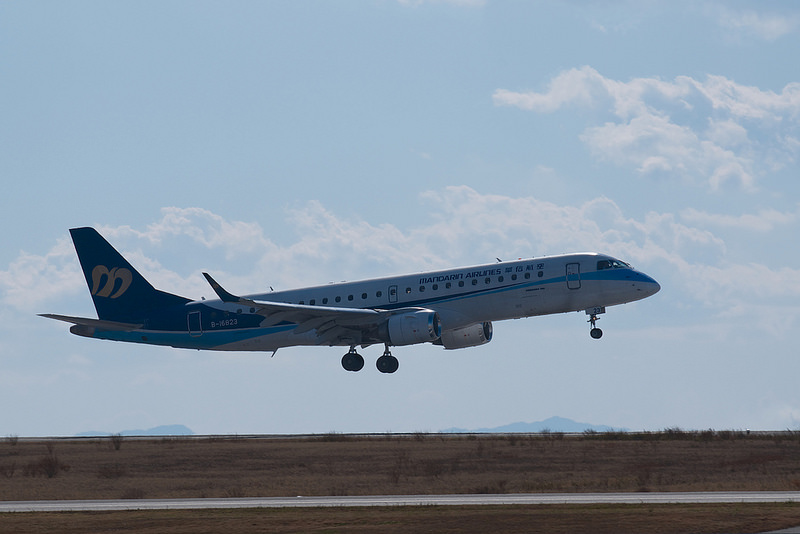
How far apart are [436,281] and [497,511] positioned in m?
27.9

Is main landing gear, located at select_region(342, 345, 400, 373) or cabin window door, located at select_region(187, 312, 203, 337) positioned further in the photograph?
cabin window door, located at select_region(187, 312, 203, 337)

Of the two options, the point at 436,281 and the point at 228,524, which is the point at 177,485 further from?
the point at 436,281

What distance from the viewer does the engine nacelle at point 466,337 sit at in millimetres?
60500

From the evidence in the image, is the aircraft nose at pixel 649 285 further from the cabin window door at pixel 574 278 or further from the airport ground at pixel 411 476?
the airport ground at pixel 411 476

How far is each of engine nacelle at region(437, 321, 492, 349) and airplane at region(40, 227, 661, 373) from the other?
2.2 inches

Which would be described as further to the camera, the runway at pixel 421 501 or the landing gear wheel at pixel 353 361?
the landing gear wheel at pixel 353 361

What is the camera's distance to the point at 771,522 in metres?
25.0

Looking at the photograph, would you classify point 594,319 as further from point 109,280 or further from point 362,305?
point 109,280

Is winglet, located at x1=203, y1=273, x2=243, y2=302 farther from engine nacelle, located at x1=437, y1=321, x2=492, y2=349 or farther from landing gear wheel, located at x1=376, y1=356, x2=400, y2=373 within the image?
engine nacelle, located at x1=437, y1=321, x2=492, y2=349

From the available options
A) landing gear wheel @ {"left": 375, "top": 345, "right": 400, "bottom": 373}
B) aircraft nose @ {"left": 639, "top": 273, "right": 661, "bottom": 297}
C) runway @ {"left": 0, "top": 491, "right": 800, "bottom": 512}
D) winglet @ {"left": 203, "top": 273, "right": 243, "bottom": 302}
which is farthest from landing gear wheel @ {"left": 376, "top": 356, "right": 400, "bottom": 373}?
runway @ {"left": 0, "top": 491, "right": 800, "bottom": 512}

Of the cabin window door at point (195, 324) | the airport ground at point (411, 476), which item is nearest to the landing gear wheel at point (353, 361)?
the airport ground at point (411, 476)

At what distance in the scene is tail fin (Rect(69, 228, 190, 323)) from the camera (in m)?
63.9

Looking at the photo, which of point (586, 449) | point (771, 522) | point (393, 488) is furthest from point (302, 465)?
point (771, 522)

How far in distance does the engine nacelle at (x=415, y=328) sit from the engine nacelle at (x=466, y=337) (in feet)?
16.8
